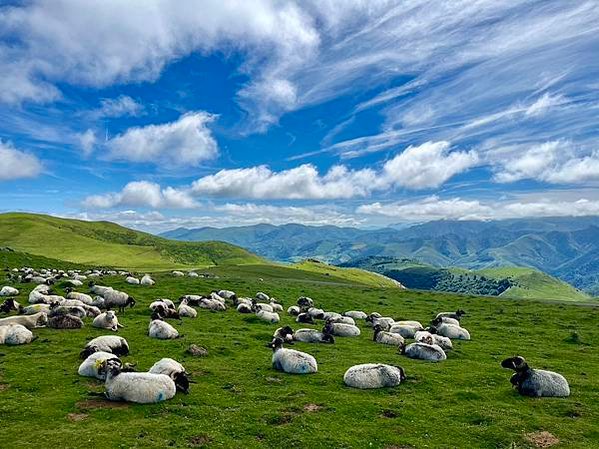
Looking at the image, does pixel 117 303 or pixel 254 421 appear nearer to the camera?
pixel 254 421

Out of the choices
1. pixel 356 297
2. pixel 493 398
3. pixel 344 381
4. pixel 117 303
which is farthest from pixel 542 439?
pixel 356 297

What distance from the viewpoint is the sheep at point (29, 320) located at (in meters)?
26.7

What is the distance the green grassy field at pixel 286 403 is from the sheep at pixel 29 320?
1066 mm

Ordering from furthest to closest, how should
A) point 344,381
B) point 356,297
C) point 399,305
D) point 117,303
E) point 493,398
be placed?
point 356,297 → point 399,305 → point 117,303 → point 344,381 → point 493,398

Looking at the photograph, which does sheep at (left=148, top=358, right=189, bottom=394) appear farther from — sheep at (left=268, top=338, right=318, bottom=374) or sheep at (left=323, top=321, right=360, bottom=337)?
sheep at (left=323, top=321, right=360, bottom=337)

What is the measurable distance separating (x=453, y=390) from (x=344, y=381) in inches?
184

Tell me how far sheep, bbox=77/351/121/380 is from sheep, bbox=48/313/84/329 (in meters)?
9.96

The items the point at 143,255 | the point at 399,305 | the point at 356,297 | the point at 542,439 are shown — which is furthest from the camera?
the point at 143,255

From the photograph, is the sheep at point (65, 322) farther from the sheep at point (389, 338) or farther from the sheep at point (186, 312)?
the sheep at point (389, 338)

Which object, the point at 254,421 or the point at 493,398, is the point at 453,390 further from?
the point at 254,421

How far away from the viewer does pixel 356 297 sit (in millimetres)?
60125

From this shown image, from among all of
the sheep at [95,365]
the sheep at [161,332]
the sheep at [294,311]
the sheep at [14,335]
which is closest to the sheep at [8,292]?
the sheep at [14,335]

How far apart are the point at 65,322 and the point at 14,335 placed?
428 centimetres

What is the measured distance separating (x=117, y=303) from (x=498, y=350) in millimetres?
29131
